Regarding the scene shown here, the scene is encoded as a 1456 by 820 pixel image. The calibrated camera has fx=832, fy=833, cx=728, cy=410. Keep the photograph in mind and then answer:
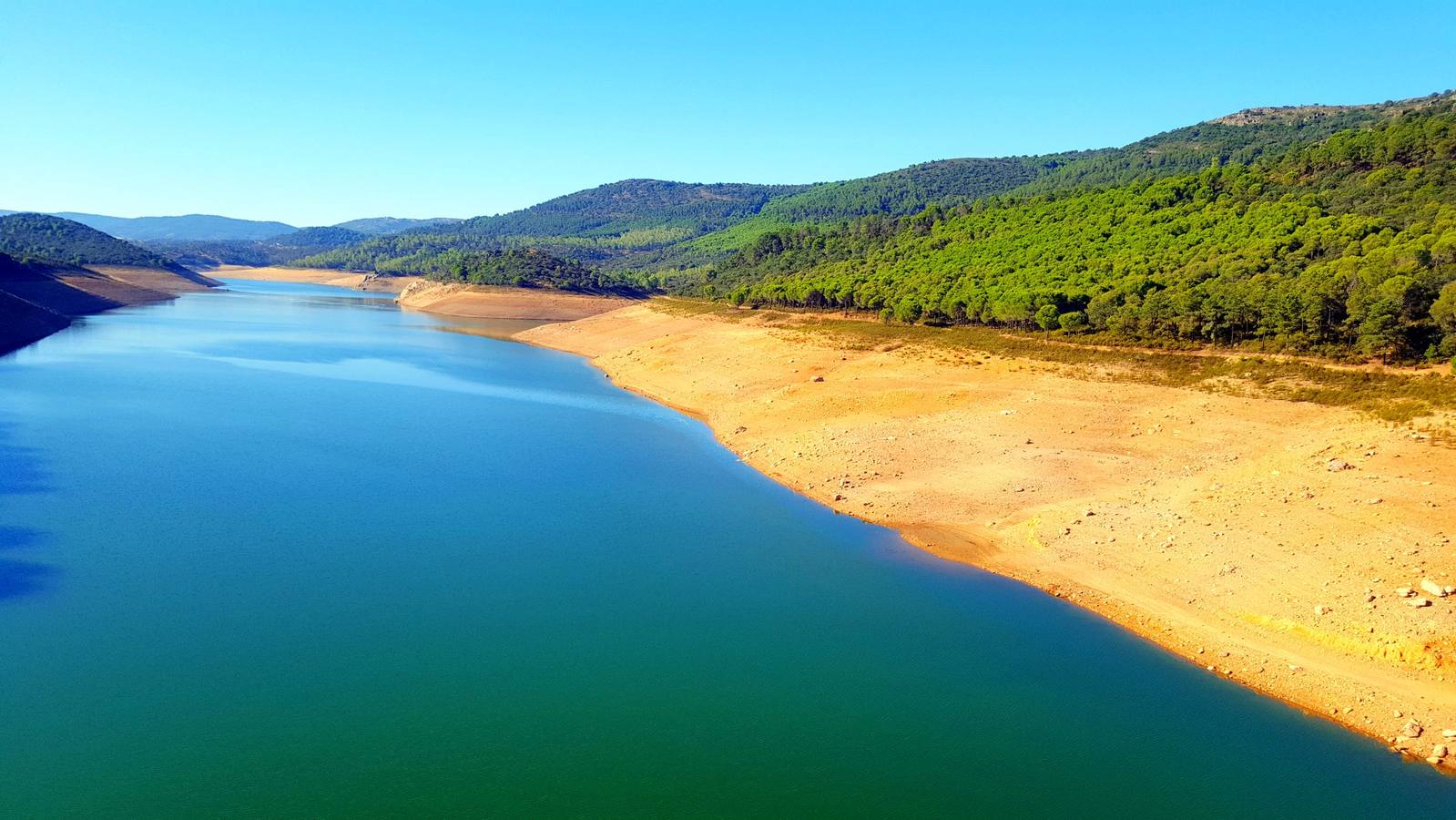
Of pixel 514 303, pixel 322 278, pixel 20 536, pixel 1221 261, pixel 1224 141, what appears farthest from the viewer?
pixel 322 278

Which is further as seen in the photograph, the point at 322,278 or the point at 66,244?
the point at 322,278

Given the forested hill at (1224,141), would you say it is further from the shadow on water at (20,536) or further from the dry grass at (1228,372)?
the shadow on water at (20,536)

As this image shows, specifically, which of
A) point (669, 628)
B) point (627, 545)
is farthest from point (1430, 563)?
point (627, 545)

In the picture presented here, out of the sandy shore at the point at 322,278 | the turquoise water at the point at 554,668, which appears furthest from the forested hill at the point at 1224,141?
the sandy shore at the point at 322,278

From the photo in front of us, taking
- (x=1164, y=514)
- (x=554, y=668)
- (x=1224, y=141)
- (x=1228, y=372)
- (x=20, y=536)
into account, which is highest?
(x=1224, y=141)

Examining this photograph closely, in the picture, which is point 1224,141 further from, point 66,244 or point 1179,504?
point 66,244

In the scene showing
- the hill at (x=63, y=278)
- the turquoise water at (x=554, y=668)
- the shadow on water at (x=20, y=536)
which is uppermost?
the hill at (x=63, y=278)

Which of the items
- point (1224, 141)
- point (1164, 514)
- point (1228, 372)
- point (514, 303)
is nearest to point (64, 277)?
point (514, 303)
